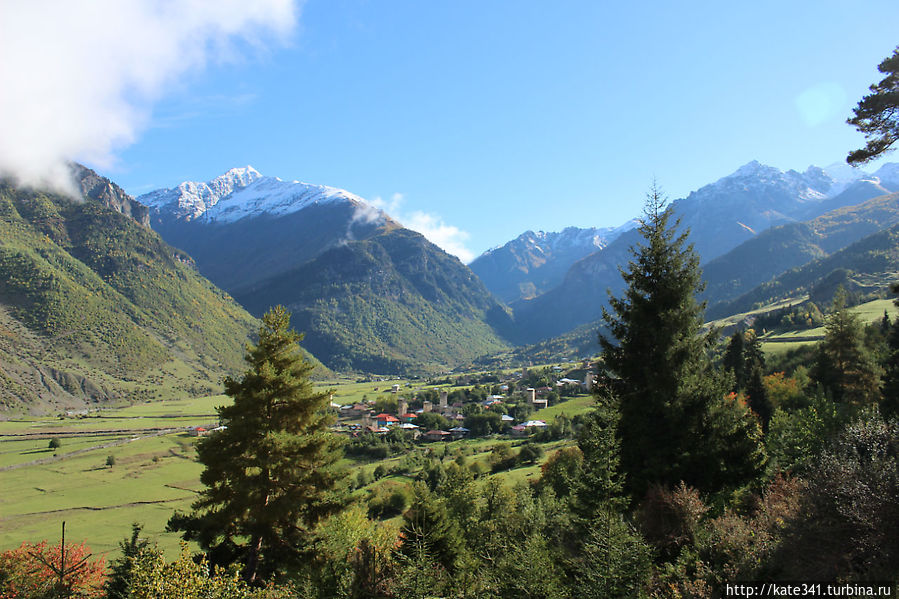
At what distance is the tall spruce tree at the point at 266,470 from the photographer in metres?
16.2

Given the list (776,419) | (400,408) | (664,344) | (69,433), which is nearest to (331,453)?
(664,344)

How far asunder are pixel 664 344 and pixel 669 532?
6.59 metres

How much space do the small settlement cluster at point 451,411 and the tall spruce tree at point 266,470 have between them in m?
78.5

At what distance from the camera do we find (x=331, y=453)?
717 inches

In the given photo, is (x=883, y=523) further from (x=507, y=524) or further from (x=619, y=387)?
(x=507, y=524)

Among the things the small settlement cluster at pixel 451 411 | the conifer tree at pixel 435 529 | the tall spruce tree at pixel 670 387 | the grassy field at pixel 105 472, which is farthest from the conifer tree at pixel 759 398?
the small settlement cluster at pixel 451 411

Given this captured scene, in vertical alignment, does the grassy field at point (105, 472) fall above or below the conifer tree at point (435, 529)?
below

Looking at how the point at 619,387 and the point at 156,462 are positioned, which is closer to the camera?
the point at 619,387

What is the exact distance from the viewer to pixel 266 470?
53.4 ft

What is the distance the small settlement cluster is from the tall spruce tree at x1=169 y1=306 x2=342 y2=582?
78471mm

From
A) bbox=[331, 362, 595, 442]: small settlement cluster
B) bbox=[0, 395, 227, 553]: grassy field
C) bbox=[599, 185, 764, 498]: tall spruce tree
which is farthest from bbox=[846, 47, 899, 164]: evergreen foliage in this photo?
bbox=[331, 362, 595, 442]: small settlement cluster

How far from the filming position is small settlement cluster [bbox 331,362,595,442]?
107312mm

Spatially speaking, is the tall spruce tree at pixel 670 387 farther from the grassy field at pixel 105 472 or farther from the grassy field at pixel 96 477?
the grassy field at pixel 96 477

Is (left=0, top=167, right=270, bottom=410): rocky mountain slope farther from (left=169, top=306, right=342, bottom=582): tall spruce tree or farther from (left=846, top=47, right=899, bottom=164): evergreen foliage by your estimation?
(left=846, top=47, right=899, bottom=164): evergreen foliage
